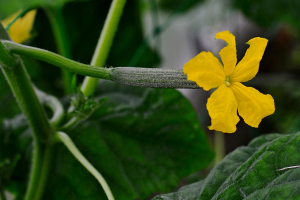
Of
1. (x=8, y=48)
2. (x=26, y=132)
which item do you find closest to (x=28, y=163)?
(x=26, y=132)

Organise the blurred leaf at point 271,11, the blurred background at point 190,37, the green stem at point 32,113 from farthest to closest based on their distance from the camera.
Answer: the blurred leaf at point 271,11, the blurred background at point 190,37, the green stem at point 32,113

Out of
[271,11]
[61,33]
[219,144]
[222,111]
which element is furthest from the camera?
[219,144]

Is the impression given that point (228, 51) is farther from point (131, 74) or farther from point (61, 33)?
point (61, 33)

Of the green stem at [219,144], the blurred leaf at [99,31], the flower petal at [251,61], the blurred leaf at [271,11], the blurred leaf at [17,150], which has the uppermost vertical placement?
the blurred leaf at [99,31]

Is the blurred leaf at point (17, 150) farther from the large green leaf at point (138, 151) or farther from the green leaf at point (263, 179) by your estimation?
the green leaf at point (263, 179)

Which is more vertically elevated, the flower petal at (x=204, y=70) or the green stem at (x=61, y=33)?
the green stem at (x=61, y=33)

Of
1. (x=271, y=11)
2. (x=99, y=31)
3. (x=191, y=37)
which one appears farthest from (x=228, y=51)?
(x=191, y=37)

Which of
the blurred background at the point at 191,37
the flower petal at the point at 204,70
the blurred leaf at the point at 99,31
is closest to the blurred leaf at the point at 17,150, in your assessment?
the blurred background at the point at 191,37
